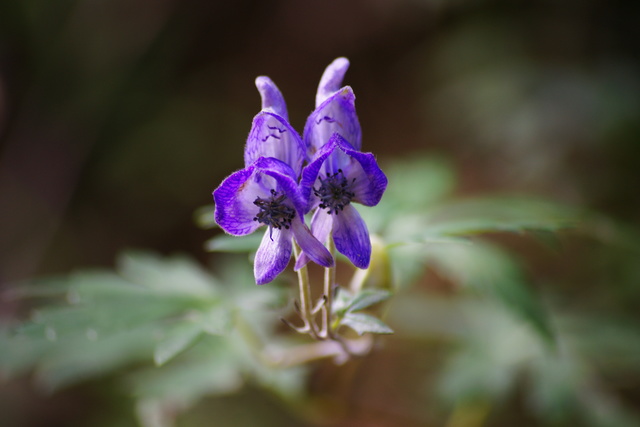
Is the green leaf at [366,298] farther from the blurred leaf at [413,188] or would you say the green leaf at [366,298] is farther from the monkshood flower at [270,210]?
the blurred leaf at [413,188]

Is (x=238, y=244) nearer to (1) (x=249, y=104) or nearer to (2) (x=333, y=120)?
(2) (x=333, y=120)

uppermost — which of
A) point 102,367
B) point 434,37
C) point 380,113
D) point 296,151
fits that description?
point 434,37

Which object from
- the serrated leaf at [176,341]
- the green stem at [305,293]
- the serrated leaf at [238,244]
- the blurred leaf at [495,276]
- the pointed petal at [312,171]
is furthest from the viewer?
the blurred leaf at [495,276]

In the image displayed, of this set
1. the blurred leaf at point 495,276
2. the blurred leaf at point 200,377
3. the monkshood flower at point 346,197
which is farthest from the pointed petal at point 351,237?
the blurred leaf at point 200,377

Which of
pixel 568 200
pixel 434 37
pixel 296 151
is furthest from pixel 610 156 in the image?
pixel 296 151

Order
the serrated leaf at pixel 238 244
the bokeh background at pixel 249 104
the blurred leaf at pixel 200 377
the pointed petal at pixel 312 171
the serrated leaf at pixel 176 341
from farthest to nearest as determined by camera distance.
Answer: the bokeh background at pixel 249 104 → the blurred leaf at pixel 200 377 → the serrated leaf at pixel 238 244 → the serrated leaf at pixel 176 341 → the pointed petal at pixel 312 171

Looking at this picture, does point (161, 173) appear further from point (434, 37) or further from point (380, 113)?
point (434, 37)

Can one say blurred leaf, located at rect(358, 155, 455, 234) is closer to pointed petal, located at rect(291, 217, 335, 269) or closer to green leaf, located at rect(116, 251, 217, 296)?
green leaf, located at rect(116, 251, 217, 296)

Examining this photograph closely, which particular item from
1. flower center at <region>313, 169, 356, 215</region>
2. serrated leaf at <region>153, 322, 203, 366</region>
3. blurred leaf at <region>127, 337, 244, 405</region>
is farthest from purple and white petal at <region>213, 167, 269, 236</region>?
blurred leaf at <region>127, 337, 244, 405</region>
